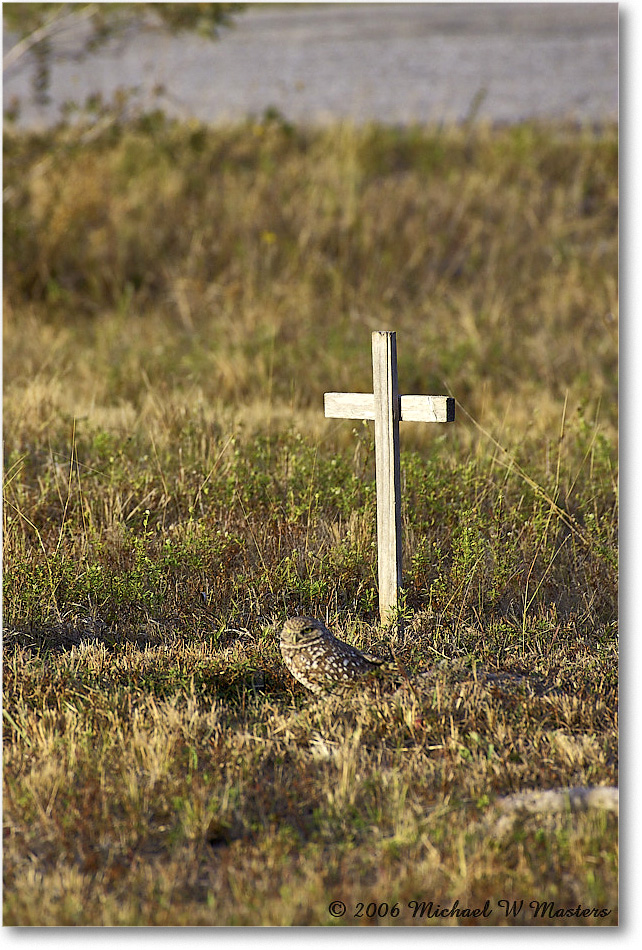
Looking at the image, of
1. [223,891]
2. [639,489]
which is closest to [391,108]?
[639,489]

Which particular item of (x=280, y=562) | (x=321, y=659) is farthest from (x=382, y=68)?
(x=321, y=659)

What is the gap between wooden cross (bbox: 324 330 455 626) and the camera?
3395mm

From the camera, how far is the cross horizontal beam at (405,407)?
10.7 ft

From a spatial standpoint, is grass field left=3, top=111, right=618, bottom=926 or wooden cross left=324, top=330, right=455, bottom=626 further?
wooden cross left=324, top=330, right=455, bottom=626

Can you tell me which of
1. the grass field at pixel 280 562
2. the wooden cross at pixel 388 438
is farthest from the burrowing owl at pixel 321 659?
the wooden cross at pixel 388 438

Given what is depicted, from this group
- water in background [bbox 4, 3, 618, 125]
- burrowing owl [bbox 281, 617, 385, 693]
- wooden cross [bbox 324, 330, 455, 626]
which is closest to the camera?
burrowing owl [bbox 281, 617, 385, 693]

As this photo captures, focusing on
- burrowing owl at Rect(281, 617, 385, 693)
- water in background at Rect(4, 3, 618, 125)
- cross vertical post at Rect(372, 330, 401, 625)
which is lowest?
burrowing owl at Rect(281, 617, 385, 693)

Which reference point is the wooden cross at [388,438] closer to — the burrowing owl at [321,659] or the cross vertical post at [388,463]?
the cross vertical post at [388,463]

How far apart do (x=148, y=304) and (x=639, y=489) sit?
20.5 feet

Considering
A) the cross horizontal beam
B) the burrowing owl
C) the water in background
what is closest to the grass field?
the burrowing owl

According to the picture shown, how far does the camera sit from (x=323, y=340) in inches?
296

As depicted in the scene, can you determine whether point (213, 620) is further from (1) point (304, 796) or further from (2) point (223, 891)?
(2) point (223, 891)

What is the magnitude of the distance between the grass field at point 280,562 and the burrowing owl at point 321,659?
77 mm

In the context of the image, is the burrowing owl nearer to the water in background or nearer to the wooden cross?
the wooden cross
